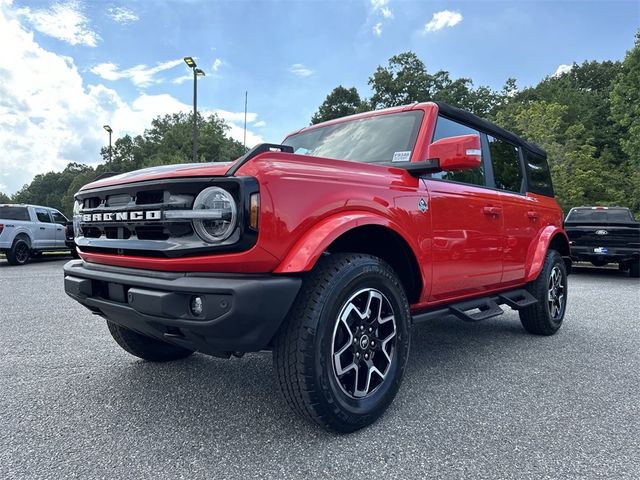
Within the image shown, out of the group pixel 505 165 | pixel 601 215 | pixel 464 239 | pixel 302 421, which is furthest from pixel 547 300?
pixel 601 215

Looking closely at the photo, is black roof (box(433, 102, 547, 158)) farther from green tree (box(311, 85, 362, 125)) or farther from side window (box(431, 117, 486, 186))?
green tree (box(311, 85, 362, 125))

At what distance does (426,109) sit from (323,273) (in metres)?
1.60

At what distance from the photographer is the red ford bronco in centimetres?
188

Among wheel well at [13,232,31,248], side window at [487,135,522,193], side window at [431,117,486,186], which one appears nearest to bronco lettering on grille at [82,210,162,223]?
side window at [431,117,486,186]

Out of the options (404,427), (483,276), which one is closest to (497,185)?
(483,276)

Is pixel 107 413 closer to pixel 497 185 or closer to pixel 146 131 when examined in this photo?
pixel 497 185

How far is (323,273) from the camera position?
2117 mm

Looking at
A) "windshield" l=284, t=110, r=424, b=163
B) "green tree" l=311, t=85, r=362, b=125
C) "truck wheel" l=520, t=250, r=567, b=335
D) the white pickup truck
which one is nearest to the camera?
"windshield" l=284, t=110, r=424, b=163

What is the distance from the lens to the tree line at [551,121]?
22.9 meters

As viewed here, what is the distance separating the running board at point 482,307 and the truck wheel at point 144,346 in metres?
1.80

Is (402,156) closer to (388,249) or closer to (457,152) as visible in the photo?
(457,152)

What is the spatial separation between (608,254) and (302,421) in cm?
1019

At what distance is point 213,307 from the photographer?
5.97 feet

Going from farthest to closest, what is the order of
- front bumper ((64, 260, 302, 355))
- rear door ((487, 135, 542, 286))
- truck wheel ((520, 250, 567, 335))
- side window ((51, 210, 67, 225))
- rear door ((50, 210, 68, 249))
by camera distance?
side window ((51, 210, 67, 225)) < rear door ((50, 210, 68, 249)) < truck wheel ((520, 250, 567, 335)) < rear door ((487, 135, 542, 286)) < front bumper ((64, 260, 302, 355))
